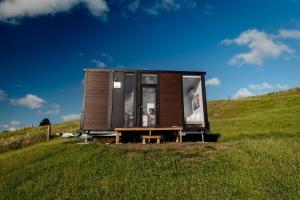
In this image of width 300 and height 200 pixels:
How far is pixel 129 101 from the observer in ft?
65.8

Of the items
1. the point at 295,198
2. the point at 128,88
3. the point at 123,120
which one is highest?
the point at 128,88

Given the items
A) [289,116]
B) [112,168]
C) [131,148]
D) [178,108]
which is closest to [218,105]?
[289,116]

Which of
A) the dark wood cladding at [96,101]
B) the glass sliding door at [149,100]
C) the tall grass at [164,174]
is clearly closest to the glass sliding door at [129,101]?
the glass sliding door at [149,100]

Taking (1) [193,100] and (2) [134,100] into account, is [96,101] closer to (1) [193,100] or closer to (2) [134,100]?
(2) [134,100]

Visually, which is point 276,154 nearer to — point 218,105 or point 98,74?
point 98,74

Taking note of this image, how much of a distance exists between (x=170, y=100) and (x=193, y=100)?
4.28 meters

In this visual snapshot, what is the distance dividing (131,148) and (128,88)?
488 cm

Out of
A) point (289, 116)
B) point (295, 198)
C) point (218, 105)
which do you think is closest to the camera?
point (295, 198)

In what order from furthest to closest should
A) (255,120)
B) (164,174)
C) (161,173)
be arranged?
(255,120), (161,173), (164,174)

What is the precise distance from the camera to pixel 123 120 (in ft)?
64.6

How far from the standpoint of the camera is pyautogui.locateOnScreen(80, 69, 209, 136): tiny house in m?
19.6

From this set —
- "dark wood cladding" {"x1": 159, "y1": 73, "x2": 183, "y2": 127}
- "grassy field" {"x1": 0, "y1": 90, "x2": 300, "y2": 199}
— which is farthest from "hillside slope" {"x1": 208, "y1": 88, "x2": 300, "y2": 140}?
"grassy field" {"x1": 0, "y1": 90, "x2": 300, "y2": 199}

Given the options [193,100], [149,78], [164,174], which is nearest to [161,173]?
[164,174]

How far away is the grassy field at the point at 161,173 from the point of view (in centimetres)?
1033
